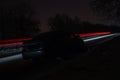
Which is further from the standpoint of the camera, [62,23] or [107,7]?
[62,23]

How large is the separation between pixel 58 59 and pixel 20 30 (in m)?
79.8

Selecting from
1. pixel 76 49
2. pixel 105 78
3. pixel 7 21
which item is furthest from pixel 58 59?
pixel 7 21

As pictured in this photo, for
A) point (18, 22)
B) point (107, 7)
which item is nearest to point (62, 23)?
point (18, 22)

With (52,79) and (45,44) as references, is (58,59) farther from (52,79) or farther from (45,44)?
(52,79)

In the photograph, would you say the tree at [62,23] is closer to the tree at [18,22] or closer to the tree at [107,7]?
the tree at [18,22]

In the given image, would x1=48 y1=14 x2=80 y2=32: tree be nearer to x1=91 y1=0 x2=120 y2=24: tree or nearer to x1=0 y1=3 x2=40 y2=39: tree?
x1=0 y1=3 x2=40 y2=39: tree

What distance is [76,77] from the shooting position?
31.4ft

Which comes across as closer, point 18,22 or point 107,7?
point 107,7

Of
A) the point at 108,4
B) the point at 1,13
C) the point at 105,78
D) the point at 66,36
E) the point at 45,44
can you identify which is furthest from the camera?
the point at 1,13

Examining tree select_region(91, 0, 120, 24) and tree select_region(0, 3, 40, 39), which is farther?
tree select_region(0, 3, 40, 39)

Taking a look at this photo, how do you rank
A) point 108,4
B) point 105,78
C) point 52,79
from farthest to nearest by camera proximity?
1. point 108,4
2. point 52,79
3. point 105,78

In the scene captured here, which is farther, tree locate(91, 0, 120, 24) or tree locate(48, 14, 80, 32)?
tree locate(48, 14, 80, 32)

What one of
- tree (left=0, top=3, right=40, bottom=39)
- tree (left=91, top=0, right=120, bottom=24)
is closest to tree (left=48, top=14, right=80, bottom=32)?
tree (left=0, top=3, right=40, bottom=39)

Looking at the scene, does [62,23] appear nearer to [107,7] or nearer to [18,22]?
[18,22]
